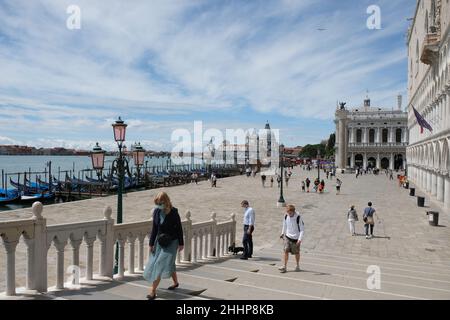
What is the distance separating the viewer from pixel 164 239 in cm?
536

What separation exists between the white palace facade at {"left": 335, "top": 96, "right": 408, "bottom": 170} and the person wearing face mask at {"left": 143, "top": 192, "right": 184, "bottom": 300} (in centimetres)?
9004

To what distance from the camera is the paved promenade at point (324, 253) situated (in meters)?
6.20

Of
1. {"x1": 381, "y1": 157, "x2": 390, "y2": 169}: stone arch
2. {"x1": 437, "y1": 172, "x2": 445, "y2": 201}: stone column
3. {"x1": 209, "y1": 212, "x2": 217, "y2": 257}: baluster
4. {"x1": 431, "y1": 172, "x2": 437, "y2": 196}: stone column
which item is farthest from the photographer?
{"x1": 381, "y1": 157, "x2": 390, "y2": 169}: stone arch

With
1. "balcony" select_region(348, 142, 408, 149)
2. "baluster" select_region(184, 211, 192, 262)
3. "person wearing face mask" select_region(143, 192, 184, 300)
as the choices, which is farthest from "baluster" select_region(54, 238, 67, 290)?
"balcony" select_region(348, 142, 408, 149)

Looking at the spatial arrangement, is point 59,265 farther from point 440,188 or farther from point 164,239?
point 440,188

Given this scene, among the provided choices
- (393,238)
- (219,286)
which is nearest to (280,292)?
(219,286)

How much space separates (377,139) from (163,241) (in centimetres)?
9790

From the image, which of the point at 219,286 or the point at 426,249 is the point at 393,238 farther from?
the point at 219,286

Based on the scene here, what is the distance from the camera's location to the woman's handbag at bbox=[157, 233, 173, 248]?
537cm

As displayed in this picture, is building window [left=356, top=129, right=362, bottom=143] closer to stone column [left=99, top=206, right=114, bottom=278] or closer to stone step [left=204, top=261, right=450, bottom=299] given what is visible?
stone step [left=204, top=261, right=450, bottom=299]

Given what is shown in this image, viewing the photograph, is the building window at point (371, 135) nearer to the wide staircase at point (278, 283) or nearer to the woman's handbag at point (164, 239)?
the wide staircase at point (278, 283)

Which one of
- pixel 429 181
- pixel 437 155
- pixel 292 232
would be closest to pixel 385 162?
pixel 429 181

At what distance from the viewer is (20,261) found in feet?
30.4

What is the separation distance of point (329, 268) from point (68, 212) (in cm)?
1509
